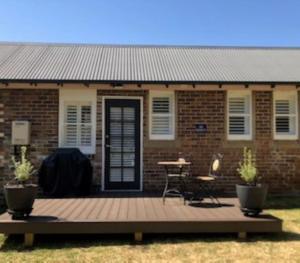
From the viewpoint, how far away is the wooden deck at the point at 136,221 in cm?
584

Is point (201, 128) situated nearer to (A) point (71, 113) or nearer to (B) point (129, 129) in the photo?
(B) point (129, 129)

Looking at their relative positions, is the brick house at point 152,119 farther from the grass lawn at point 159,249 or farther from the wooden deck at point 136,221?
the grass lawn at point 159,249

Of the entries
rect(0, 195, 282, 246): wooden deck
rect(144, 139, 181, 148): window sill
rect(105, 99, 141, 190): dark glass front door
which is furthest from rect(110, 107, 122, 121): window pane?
rect(0, 195, 282, 246): wooden deck

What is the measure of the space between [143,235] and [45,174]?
357cm

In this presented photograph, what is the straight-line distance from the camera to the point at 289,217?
24.7 ft

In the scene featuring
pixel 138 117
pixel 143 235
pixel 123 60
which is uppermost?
pixel 123 60

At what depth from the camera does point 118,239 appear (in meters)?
6.16

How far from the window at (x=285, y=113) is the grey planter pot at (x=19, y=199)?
6354mm

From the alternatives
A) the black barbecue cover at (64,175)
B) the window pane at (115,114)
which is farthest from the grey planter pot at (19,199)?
the window pane at (115,114)

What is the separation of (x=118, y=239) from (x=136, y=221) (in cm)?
46

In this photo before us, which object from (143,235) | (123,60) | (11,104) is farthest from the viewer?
(123,60)

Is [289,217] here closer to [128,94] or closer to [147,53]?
[128,94]

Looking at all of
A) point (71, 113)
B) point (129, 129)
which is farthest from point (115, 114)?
point (71, 113)

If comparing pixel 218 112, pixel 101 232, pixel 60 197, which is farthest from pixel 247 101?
pixel 101 232
